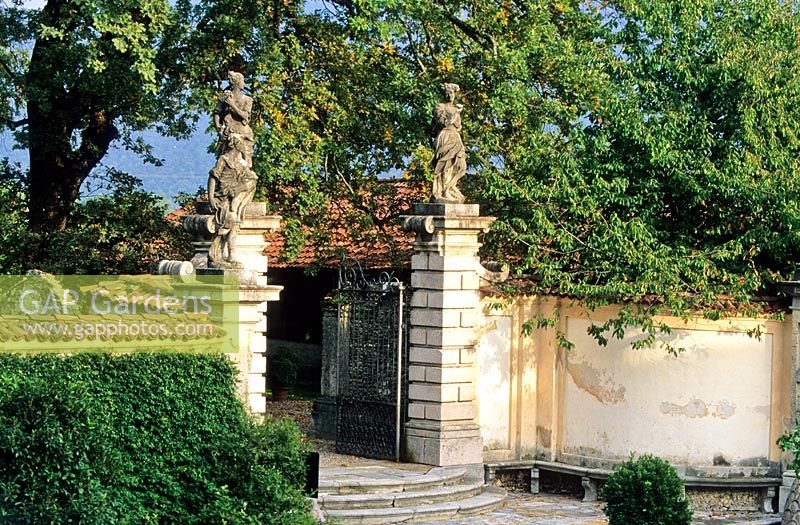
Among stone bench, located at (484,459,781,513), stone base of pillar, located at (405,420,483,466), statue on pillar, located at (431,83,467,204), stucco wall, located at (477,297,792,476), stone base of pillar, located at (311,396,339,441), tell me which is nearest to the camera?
stone bench, located at (484,459,781,513)

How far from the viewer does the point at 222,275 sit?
48.6 feet

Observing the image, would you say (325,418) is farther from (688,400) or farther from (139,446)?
(139,446)

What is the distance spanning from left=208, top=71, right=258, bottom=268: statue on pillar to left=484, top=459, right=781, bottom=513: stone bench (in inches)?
202

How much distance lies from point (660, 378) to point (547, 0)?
7516 mm

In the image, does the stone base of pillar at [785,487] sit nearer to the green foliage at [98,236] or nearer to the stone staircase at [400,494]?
the stone staircase at [400,494]

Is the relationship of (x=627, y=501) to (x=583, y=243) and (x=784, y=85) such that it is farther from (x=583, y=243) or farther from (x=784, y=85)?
(x=784, y=85)

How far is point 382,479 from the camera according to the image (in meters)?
16.5

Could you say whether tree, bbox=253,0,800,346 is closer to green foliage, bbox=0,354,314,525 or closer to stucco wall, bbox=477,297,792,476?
stucco wall, bbox=477,297,792,476

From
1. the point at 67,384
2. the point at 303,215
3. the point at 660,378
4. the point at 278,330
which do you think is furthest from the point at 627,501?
the point at 278,330

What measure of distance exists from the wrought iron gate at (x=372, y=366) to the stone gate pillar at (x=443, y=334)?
0.60 ft

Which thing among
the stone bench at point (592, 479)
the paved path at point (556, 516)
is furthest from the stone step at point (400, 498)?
the stone bench at point (592, 479)

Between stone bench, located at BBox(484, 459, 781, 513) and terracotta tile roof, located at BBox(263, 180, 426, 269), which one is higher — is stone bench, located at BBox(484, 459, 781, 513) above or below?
below

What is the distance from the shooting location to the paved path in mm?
16328

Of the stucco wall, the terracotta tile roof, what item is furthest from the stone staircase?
the terracotta tile roof
